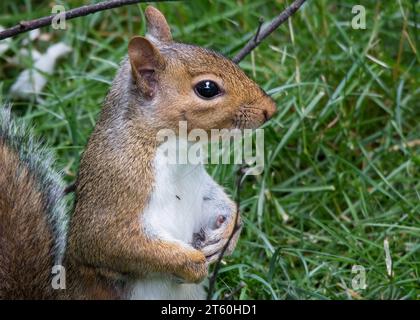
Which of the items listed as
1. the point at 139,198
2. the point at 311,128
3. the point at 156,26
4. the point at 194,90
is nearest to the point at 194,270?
the point at 139,198

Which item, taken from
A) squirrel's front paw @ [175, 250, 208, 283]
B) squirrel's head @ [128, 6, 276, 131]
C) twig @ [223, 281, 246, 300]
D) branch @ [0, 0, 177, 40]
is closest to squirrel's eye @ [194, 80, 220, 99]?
squirrel's head @ [128, 6, 276, 131]

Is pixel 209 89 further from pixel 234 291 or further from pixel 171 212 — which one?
pixel 234 291

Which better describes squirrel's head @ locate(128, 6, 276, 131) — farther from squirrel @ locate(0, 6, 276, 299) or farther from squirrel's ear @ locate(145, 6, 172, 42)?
squirrel's ear @ locate(145, 6, 172, 42)

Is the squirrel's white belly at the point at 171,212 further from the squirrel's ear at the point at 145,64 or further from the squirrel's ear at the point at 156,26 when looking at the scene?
the squirrel's ear at the point at 156,26

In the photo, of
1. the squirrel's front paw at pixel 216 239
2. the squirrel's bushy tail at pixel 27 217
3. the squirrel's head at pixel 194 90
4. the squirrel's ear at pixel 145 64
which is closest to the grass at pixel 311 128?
the squirrel's front paw at pixel 216 239

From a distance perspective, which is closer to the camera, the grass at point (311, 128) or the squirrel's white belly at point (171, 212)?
the squirrel's white belly at point (171, 212)

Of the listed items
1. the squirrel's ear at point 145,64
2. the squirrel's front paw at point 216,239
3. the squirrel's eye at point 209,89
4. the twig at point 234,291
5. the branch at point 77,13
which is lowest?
the twig at point 234,291
